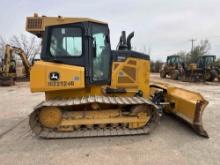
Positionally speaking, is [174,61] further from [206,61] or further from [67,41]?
[67,41]

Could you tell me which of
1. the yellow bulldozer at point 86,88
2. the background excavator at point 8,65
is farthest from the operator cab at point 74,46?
the background excavator at point 8,65

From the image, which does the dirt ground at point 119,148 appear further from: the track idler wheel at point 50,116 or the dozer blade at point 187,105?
the track idler wheel at point 50,116

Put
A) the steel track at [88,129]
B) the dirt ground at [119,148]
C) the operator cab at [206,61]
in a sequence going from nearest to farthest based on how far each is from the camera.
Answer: the dirt ground at [119,148] → the steel track at [88,129] → the operator cab at [206,61]

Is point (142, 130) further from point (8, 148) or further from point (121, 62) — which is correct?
point (8, 148)

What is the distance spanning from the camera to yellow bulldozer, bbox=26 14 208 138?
5145mm

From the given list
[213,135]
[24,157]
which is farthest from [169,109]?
[24,157]

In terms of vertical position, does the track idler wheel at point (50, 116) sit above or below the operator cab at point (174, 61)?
below

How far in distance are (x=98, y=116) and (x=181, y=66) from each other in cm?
2233

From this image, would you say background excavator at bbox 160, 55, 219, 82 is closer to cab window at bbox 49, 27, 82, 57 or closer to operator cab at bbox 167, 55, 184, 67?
operator cab at bbox 167, 55, 184, 67

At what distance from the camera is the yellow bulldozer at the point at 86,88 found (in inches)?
203

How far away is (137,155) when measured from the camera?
4223 mm

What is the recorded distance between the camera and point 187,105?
18.2 feet

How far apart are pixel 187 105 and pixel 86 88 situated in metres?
2.50

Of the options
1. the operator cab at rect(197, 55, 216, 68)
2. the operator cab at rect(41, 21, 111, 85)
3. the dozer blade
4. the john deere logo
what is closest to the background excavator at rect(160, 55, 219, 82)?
the operator cab at rect(197, 55, 216, 68)
